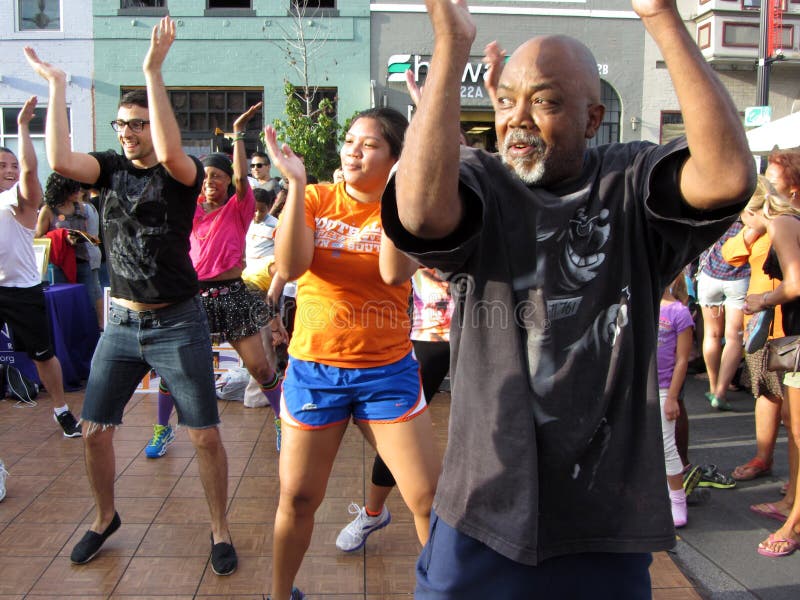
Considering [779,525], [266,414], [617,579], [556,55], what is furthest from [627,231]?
[266,414]

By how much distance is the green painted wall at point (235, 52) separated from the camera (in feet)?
52.1

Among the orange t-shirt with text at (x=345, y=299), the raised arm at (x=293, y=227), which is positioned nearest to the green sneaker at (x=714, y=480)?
the orange t-shirt with text at (x=345, y=299)

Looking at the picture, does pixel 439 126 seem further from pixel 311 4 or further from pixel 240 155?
pixel 311 4

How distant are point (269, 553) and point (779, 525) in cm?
282

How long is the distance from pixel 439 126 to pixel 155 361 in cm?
246

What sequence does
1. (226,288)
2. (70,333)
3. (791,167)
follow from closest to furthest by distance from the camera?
(791,167) < (226,288) < (70,333)

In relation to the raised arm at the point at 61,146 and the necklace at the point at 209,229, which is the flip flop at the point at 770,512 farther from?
the raised arm at the point at 61,146

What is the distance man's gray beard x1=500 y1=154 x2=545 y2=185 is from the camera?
160 cm

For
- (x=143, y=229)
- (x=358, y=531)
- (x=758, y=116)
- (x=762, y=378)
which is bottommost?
(x=358, y=531)

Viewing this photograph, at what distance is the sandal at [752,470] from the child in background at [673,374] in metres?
0.89

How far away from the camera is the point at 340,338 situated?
2.87 m

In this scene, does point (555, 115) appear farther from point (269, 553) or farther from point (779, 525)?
point (779, 525)

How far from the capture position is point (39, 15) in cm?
1597

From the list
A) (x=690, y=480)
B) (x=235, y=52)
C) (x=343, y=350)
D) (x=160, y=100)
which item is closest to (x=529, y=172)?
(x=343, y=350)
